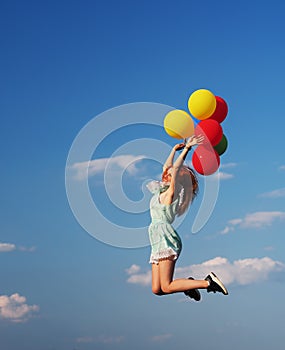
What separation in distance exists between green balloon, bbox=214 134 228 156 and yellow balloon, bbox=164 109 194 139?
0.52 m

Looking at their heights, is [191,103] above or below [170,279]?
above

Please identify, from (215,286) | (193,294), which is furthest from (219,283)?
(193,294)

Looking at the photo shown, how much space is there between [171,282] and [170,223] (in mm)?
683

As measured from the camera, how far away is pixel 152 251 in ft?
21.7

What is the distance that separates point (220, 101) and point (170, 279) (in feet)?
7.37

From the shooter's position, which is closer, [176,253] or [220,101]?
→ [176,253]

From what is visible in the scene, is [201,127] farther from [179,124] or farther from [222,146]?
[222,146]

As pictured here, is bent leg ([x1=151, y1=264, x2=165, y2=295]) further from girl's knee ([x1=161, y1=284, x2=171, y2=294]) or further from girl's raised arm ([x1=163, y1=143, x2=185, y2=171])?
girl's raised arm ([x1=163, y1=143, x2=185, y2=171])

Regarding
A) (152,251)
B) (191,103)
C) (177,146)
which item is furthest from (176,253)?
(191,103)

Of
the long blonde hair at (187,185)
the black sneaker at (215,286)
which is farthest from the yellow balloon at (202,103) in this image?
the black sneaker at (215,286)

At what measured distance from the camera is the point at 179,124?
6.63 meters

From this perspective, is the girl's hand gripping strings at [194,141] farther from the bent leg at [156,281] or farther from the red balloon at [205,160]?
the bent leg at [156,281]

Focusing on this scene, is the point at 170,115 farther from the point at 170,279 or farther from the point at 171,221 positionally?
the point at 170,279

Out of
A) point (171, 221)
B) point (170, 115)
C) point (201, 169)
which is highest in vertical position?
point (170, 115)
